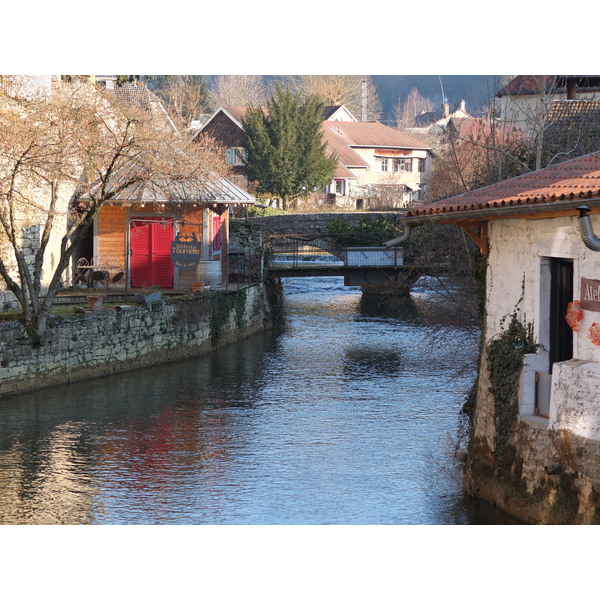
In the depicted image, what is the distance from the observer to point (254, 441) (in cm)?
1780

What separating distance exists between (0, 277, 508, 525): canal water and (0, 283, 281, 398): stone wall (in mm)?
523

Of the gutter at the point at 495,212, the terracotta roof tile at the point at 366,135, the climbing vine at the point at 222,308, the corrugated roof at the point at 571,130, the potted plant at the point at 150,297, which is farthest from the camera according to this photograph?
the terracotta roof tile at the point at 366,135

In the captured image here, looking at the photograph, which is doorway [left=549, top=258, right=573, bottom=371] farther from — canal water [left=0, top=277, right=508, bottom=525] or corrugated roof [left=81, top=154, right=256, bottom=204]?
corrugated roof [left=81, top=154, right=256, bottom=204]

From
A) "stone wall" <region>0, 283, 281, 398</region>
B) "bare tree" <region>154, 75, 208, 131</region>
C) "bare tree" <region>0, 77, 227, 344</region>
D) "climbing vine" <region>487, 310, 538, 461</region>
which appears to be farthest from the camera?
"bare tree" <region>154, 75, 208, 131</region>

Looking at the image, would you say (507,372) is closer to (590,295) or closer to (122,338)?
(590,295)

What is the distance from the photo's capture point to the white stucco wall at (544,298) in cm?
1106

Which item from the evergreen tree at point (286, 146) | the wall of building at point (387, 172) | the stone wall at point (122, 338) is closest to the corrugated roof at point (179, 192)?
the stone wall at point (122, 338)

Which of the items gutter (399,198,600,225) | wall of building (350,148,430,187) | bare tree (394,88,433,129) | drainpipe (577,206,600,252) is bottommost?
drainpipe (577,206,600,252)

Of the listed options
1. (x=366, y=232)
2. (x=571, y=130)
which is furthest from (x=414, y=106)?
(x=571, y=130)

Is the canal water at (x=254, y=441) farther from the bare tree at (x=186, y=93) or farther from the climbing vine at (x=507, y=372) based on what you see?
the bare tree at (x=186, y=93)

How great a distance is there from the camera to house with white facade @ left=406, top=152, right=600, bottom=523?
36.2ft

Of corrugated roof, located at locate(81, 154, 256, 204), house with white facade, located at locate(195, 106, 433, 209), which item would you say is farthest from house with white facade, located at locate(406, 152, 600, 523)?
house with white facade, located at locate(195, 106, 433, 209)

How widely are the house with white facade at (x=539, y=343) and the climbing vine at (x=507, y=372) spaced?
14 mm
